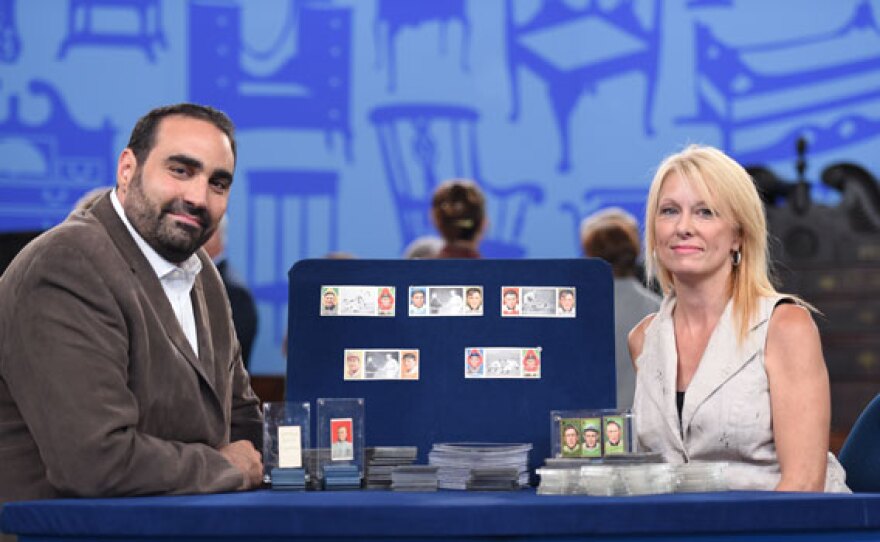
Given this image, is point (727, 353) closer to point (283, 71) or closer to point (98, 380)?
point (98, 380)

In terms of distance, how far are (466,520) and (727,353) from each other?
957 mm

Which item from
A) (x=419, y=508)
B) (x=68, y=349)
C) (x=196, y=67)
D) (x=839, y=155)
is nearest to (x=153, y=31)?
(x=196, y=67)

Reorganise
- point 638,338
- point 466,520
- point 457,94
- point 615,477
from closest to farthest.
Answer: point 466,520, point 615,477, point 638,338, point 457,94

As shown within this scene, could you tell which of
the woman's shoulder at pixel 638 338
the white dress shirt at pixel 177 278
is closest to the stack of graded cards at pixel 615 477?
the woman's shoulder at pixel 638 338

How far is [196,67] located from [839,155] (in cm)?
375

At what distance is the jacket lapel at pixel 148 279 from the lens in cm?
271

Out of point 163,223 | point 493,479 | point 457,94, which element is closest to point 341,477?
point 493,479

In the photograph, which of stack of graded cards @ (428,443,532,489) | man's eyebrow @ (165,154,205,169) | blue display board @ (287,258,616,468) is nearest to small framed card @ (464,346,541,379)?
blue display board @ (287,258,616,468)

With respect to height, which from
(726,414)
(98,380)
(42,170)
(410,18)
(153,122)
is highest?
(410,18)

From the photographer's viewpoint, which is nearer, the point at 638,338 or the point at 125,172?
the point at 125,172

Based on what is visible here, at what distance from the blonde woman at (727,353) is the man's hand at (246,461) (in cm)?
87

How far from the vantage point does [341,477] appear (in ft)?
8.86

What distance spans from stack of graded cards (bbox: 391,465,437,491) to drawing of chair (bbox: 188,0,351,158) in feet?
16.7

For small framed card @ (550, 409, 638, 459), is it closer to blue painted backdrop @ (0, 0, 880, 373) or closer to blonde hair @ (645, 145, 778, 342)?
blonde hair @ (645, 145, 778, 342)
